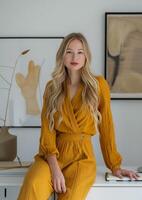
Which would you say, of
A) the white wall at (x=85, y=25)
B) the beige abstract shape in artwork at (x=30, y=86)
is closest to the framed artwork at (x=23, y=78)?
the beige abstract shape in artwork at (x=30, y=86)

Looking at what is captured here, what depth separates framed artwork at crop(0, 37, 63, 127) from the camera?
2.95 meters

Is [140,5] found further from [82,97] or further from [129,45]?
[82,97]

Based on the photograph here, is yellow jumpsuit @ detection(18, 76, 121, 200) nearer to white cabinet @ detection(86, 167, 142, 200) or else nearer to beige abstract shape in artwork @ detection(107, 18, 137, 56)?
white cabinet @ detection(86, 167, 142, 200)

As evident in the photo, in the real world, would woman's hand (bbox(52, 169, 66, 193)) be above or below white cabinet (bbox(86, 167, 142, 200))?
above

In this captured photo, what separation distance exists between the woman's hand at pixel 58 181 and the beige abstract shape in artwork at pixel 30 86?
1.14 metres

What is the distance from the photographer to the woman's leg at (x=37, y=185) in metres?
1.78

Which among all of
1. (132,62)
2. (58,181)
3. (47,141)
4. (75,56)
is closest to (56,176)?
(58,181)

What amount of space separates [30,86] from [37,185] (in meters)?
1.28

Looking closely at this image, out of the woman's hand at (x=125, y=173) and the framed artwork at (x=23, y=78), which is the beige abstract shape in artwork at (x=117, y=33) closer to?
the framed artwork at (x=23, y=78)

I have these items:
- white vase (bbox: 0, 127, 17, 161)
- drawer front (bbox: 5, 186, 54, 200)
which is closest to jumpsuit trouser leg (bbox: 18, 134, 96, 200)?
drawer front (bbox: 5, 186, 54, 200)

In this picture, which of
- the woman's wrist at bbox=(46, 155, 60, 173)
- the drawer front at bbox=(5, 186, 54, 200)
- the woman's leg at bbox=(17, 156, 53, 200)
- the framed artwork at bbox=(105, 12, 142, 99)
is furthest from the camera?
the framed artwork at bbox=(105, 12, 142, 99)

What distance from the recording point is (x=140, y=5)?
291 cm

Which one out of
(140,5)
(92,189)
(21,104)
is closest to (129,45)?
(140,5)

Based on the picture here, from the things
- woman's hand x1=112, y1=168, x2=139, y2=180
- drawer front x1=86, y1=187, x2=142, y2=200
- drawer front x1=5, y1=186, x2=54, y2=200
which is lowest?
drawer front x1=5, y1=186, x2=54, y2=200
